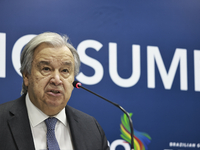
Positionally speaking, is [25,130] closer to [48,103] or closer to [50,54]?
[48,103]

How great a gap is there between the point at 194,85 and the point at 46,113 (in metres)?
1.83

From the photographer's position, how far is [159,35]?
10.3ft

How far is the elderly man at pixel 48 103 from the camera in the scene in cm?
189

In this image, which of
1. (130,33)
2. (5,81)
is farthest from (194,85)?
(5,81)

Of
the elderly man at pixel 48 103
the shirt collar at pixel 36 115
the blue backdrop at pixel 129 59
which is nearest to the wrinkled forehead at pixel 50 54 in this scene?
the elderly man at pixel 48 103

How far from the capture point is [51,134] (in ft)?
6.25

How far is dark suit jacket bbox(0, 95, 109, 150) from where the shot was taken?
1.75 m

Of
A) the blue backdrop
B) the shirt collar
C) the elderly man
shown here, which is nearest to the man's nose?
the elderly man

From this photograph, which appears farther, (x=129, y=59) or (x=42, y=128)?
(x=129, y=59)

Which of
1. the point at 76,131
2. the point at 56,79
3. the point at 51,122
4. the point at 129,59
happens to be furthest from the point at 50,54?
the point at 129,59

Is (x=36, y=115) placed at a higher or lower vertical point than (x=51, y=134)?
higher

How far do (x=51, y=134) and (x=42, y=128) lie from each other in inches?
3.2

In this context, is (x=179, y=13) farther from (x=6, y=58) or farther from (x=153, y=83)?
(x=6, y=58)

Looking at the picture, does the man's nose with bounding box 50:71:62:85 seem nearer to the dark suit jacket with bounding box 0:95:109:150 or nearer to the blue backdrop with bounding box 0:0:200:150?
the dark suit jacket with bounding box 0:95:109:150
